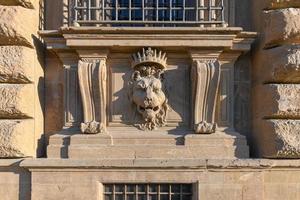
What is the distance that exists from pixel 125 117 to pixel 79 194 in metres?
1.13

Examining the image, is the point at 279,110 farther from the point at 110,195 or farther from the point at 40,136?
the point at 40,136

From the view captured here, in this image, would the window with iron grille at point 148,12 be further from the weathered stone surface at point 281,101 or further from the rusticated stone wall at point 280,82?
the weathered stone surface at point 281,101

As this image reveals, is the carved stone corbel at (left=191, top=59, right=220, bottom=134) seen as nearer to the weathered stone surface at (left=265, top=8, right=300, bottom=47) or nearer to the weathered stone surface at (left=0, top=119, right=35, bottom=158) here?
the weathered stone surface at (left=265, top=8, right=300, bottom=47)

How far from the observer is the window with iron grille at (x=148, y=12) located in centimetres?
689

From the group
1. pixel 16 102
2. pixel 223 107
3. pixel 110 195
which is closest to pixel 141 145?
pixel 110 195

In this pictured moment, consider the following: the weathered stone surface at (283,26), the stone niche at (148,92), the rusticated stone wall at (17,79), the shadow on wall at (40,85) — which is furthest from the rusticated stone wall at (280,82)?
the rusticated stone wall at (17,79)

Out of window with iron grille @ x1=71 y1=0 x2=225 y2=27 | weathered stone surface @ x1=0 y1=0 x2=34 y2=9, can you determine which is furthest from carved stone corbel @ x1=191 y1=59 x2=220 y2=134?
weathered stone surface @ x1=0 y1=0 x2=34 y2=9

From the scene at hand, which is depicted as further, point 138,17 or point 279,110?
point 138,17

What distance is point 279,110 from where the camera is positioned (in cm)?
662

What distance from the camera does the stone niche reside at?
675 cm

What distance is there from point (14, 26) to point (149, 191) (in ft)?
8.57

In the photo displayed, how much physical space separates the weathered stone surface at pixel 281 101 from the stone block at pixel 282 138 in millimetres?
88

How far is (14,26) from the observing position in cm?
659

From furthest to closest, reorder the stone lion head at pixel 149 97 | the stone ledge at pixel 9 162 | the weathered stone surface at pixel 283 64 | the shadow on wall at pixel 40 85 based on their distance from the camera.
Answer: the shadow on wall at pixel 40 85
the stone lion head at pixel 149 97
the stone ledge at pixel 9 162
the weathered stone surface at pixel 283 64
